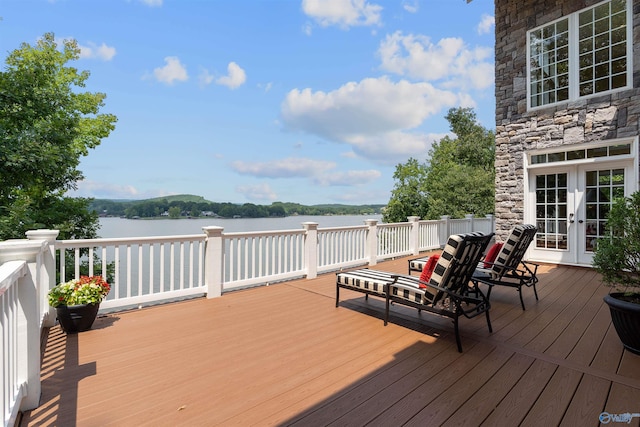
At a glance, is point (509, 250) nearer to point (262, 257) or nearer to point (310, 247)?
point (310, 247)

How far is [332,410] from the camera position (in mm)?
1928

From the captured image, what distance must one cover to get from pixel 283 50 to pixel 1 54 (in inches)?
348

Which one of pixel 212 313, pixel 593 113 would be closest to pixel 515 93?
pixel 593 113

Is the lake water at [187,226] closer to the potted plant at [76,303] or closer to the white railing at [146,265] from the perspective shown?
the white railing at [146,265]

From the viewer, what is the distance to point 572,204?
22.1 ft

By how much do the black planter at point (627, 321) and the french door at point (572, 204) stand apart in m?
4.62

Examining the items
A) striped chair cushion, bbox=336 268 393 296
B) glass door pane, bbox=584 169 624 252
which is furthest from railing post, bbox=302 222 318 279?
glass door pane, bbox=584 169 624 252

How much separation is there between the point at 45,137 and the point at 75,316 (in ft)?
18.7

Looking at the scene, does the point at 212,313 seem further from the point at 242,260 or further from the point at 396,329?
the point at 396,329

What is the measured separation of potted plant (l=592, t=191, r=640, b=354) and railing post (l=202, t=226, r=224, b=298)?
4488mm

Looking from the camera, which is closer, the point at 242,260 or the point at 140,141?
the point at 242,260

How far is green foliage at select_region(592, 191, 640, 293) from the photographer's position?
9.17 ft

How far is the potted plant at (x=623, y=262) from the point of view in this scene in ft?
8.73

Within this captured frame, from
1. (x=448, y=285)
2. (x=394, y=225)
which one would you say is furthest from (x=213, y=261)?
(x=394, y=225)
